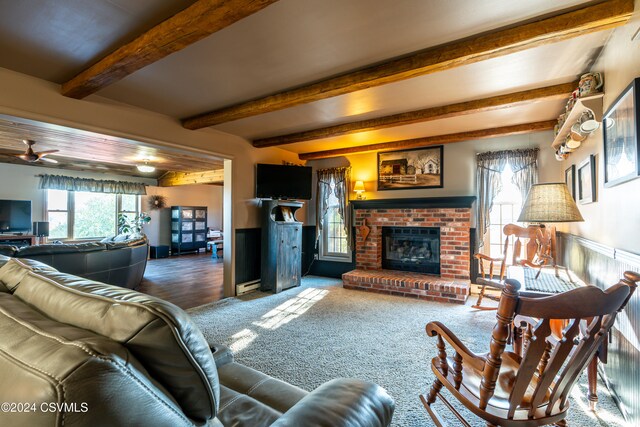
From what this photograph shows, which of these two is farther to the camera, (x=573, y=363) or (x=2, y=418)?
(x=573, y=363)

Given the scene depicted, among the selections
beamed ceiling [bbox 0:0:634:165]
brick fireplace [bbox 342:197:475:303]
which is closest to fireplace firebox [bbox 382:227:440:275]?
brick fireplace [bbox 342:197:475:303]

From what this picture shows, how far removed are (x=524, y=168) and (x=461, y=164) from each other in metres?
0.81

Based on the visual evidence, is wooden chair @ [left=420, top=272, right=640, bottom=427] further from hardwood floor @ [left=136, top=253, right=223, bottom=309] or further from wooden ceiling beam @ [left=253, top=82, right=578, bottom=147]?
hardwood floor @ [left=136, top=253, right=223, bottom=309]

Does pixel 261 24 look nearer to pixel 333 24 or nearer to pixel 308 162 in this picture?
pixel 333 24

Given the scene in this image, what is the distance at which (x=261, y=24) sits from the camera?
6.02ft

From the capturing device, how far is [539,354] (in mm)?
1067

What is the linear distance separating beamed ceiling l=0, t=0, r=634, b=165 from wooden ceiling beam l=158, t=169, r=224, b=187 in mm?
3755

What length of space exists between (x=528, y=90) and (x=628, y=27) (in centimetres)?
113

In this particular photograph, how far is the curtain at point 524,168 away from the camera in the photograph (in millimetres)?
4000

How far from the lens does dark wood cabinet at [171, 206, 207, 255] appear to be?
352 inches

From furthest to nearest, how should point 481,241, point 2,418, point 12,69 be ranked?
point 481,241
point 12,69
point 2,418

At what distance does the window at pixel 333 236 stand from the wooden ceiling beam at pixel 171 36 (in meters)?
3.86

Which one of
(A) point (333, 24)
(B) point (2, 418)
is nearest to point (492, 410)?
(B) point (2, 418)

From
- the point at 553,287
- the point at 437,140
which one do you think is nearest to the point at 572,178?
the point at 437,140
